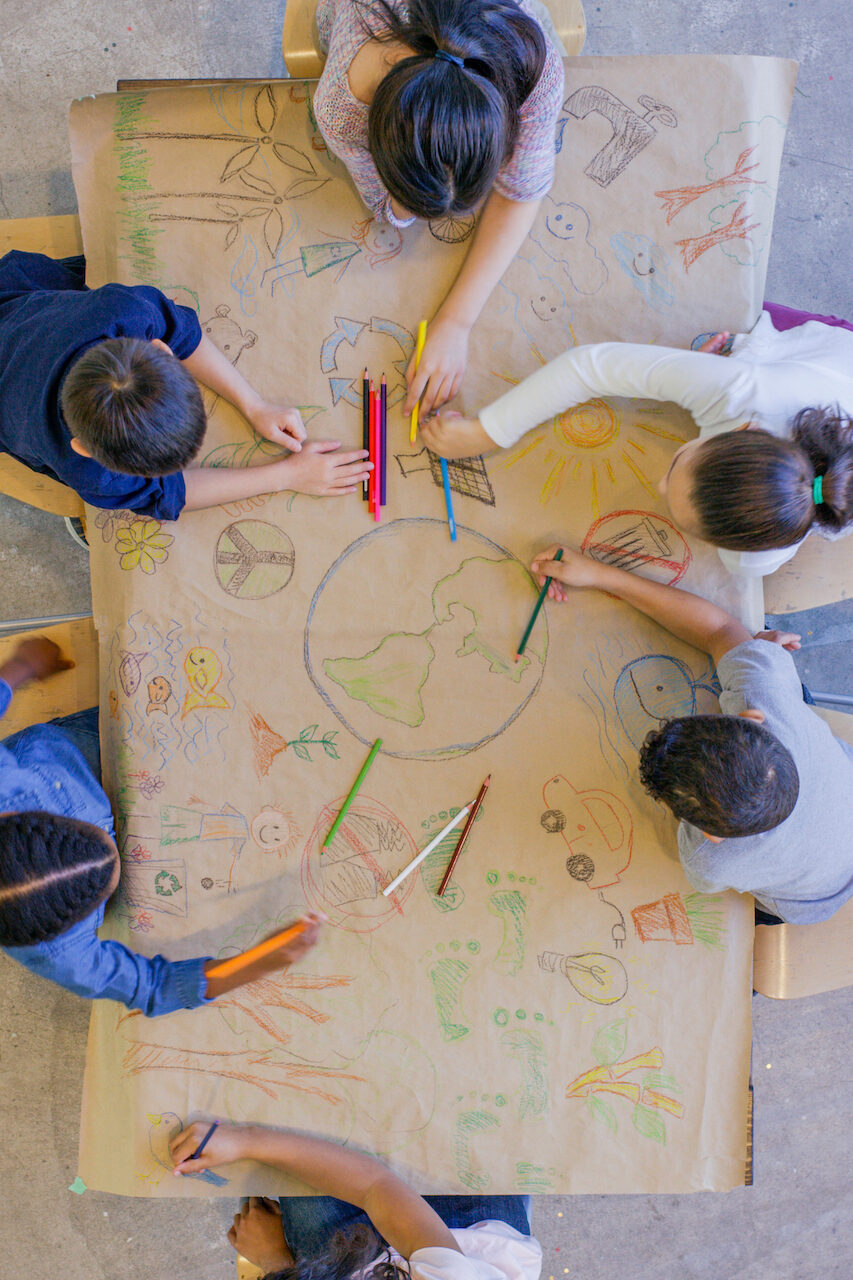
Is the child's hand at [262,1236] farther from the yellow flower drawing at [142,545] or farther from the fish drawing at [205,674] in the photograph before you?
the yellow flower drawing at [142,545]

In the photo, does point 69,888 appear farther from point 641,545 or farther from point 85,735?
point 641,545

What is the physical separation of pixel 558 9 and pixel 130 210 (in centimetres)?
67

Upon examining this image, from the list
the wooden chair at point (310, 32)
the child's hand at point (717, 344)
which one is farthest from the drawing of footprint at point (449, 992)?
the wooden chair at point (310, 32)

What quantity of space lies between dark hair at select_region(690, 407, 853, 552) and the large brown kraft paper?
0.32ft

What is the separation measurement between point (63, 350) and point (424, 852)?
77cm

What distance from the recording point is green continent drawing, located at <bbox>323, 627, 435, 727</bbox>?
104cm

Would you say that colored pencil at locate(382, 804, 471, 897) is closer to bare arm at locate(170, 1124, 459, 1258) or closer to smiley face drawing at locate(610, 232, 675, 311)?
bare arm at locate(170, 1124, 459, 1258)

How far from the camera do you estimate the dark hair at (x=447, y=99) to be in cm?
78

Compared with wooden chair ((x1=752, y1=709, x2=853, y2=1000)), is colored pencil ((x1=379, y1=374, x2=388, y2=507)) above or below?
above

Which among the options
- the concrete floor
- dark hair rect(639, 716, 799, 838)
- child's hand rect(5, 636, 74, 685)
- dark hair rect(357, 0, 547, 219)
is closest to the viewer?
dark hair rect(357, 0, 547, 219)

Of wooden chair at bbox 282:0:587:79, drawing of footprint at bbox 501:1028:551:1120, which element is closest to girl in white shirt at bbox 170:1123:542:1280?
drawing of footprint at bbox 501:1028:551:1120

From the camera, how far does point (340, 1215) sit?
107 centimetres

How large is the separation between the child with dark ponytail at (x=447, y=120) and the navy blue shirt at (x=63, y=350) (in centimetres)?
32

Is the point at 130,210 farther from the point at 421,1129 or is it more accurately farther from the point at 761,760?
the point at 421,1129
